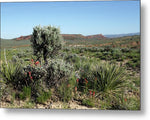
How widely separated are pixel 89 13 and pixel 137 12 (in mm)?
974

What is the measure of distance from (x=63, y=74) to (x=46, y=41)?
0.81m

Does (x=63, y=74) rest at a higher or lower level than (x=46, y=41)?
lower

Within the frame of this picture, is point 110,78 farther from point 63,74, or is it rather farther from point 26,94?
point 26,94

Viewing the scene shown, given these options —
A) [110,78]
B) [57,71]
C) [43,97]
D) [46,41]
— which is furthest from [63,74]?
[110,78]

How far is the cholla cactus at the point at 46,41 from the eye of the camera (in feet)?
13.6

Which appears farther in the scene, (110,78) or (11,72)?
(11,72)

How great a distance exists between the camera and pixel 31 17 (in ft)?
13.7

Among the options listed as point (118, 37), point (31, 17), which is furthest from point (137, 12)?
point (31, 17)

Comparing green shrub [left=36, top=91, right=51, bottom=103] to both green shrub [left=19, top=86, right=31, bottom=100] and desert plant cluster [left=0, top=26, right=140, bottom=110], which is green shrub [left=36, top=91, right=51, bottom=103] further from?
green shrub [left=19, top=86, right=31, bottom=100]

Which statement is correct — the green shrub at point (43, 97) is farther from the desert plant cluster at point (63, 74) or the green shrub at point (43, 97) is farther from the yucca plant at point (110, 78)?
the yucca plant at point (110, 78)

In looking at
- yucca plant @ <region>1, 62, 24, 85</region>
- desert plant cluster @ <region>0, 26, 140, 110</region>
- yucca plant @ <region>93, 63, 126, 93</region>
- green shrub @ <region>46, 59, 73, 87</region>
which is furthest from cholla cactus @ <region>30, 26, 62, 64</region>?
yucca plant @ <region>93, 63, 126, 93</region>

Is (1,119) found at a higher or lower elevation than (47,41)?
lower

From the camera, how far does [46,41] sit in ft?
13.8

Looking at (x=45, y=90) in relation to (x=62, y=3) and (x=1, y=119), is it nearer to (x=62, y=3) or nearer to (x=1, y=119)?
(x=1, y=119)
